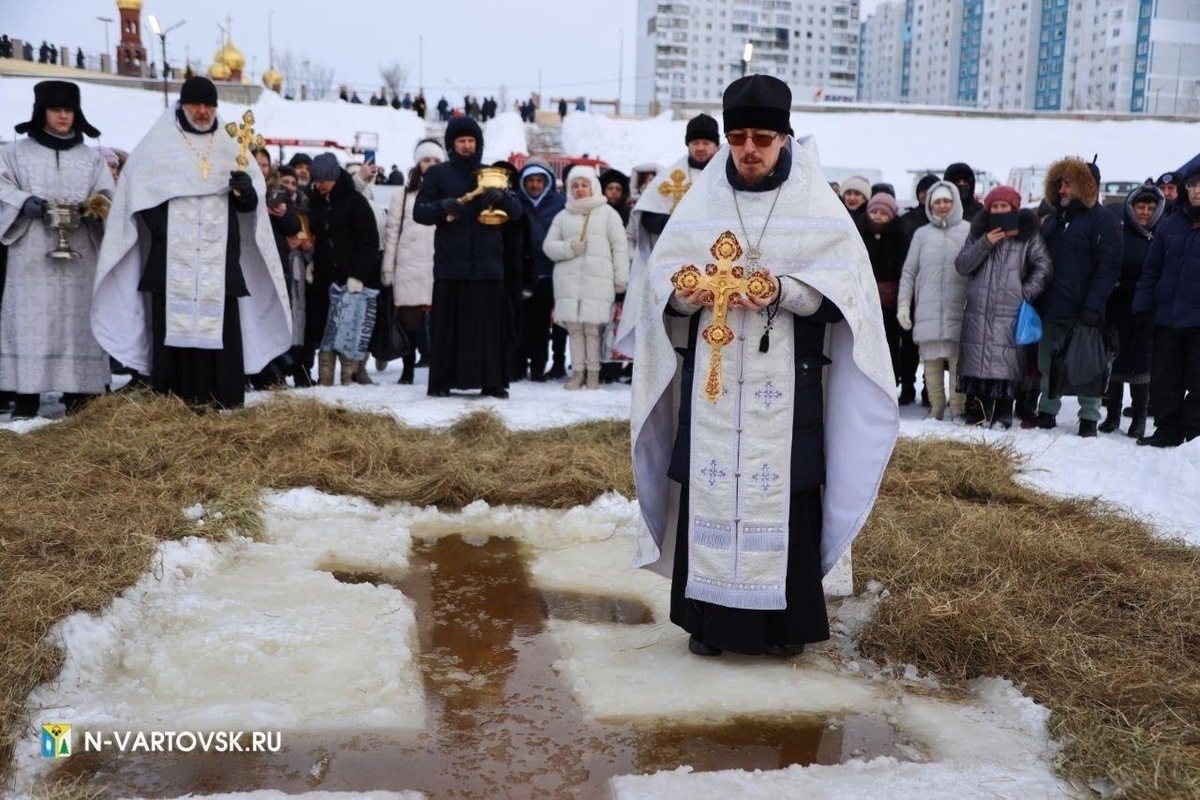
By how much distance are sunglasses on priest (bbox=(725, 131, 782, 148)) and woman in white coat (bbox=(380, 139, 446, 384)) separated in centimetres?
562

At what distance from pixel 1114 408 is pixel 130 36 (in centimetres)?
5840

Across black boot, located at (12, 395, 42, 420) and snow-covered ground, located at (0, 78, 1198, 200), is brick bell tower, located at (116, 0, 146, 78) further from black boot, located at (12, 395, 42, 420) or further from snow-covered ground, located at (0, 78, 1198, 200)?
black boot, located at (12, 395, 42, 420)

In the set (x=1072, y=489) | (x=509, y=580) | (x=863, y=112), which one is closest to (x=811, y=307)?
(x=509, y=580)

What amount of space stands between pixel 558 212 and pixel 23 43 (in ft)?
164

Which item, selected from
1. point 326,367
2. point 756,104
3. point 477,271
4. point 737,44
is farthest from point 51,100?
point 737,44

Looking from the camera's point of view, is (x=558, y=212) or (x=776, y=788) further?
(x=558, y=212)

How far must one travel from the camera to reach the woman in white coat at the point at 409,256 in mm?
8906

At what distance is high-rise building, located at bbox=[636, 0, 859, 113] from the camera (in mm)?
88062

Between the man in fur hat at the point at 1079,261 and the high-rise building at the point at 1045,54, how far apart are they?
6060 cm

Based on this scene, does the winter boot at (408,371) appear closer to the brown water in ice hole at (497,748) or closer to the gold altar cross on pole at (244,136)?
the gold altar cross on pole at (244,136)

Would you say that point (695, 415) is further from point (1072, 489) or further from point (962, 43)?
point (962, 43)

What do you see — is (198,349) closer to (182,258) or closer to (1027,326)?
(182,258)

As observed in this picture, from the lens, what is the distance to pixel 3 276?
7395 millimetres

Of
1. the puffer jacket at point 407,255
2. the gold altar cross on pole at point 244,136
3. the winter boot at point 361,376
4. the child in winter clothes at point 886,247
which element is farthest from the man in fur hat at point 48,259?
the child in winter clothes at point 886,247
